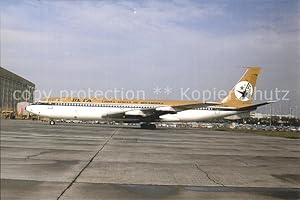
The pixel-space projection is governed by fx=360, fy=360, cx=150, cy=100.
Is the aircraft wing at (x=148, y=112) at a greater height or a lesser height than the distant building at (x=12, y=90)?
lesser

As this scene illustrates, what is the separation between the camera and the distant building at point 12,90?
10.0ft

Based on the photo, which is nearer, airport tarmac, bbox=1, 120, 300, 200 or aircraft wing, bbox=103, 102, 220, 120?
airport tarmac, bbox=1, 120, 300, 200

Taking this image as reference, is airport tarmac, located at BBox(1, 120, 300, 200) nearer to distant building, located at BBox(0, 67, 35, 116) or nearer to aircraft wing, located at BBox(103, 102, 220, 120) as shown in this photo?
distant building, located at BBox(0, 67, 35, 116)

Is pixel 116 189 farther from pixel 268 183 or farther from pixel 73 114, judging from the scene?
pixel 73 114

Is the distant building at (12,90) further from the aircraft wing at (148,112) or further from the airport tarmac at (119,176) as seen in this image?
the aircraft wing at (148,112)

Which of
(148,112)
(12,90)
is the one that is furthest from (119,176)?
(148,112)

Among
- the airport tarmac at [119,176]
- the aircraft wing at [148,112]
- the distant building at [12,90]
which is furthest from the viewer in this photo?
the aircraft wing at [148,112]

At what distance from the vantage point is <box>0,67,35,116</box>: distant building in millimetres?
3049

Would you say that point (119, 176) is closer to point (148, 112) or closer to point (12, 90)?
point (12, 90)

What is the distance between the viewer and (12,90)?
3.19 meters

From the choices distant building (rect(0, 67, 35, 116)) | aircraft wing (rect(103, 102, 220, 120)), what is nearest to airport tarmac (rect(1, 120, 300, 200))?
distant building (rect(0, 67, 35, 116))

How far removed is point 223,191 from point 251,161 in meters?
4.04

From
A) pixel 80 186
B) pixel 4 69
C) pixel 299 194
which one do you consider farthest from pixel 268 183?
pixel 4 69

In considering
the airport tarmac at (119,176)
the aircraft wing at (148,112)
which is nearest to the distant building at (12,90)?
the airport tarmac at (119,176)
